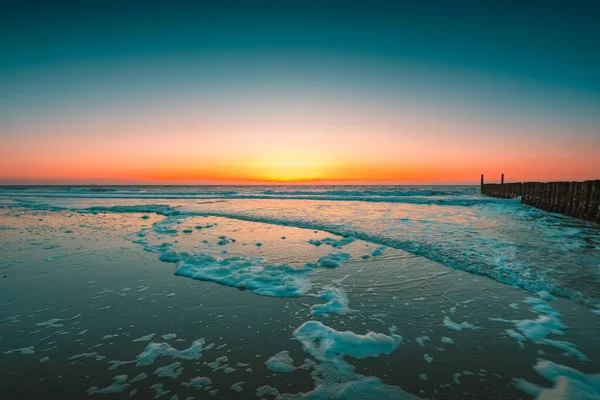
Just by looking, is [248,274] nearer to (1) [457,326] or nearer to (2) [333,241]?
(1) [457,326]

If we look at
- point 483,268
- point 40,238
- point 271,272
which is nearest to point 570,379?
point 483,268

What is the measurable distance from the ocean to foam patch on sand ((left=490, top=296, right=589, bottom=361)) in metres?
0.02

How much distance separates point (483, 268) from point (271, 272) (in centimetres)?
410

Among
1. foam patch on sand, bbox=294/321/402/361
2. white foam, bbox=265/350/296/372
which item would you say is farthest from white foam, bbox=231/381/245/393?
foam patch on sand, bbox=294/321/402/361

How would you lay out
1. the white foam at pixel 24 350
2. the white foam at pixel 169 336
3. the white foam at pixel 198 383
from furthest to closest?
the white foam at pixel 169 336 < the white foam at pixel 24 350 < the white foam at pixel 198 383

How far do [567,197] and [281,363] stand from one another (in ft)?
68.5

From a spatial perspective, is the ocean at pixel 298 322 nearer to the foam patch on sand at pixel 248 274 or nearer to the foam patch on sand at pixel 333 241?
the foam patch on sand at pixel 248 274

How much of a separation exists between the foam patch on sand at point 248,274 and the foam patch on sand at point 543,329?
110 inches

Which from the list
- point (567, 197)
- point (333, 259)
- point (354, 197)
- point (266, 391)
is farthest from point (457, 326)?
point (354, 197)

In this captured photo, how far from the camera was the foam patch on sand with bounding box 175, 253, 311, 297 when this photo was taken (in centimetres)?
502

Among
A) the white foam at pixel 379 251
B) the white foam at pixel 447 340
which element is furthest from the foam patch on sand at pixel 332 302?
the white foam at pixel 379 251

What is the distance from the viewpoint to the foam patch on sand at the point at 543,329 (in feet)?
10.7

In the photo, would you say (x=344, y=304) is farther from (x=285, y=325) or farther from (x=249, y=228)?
(x=249, y=228)

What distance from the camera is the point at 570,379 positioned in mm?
2754
